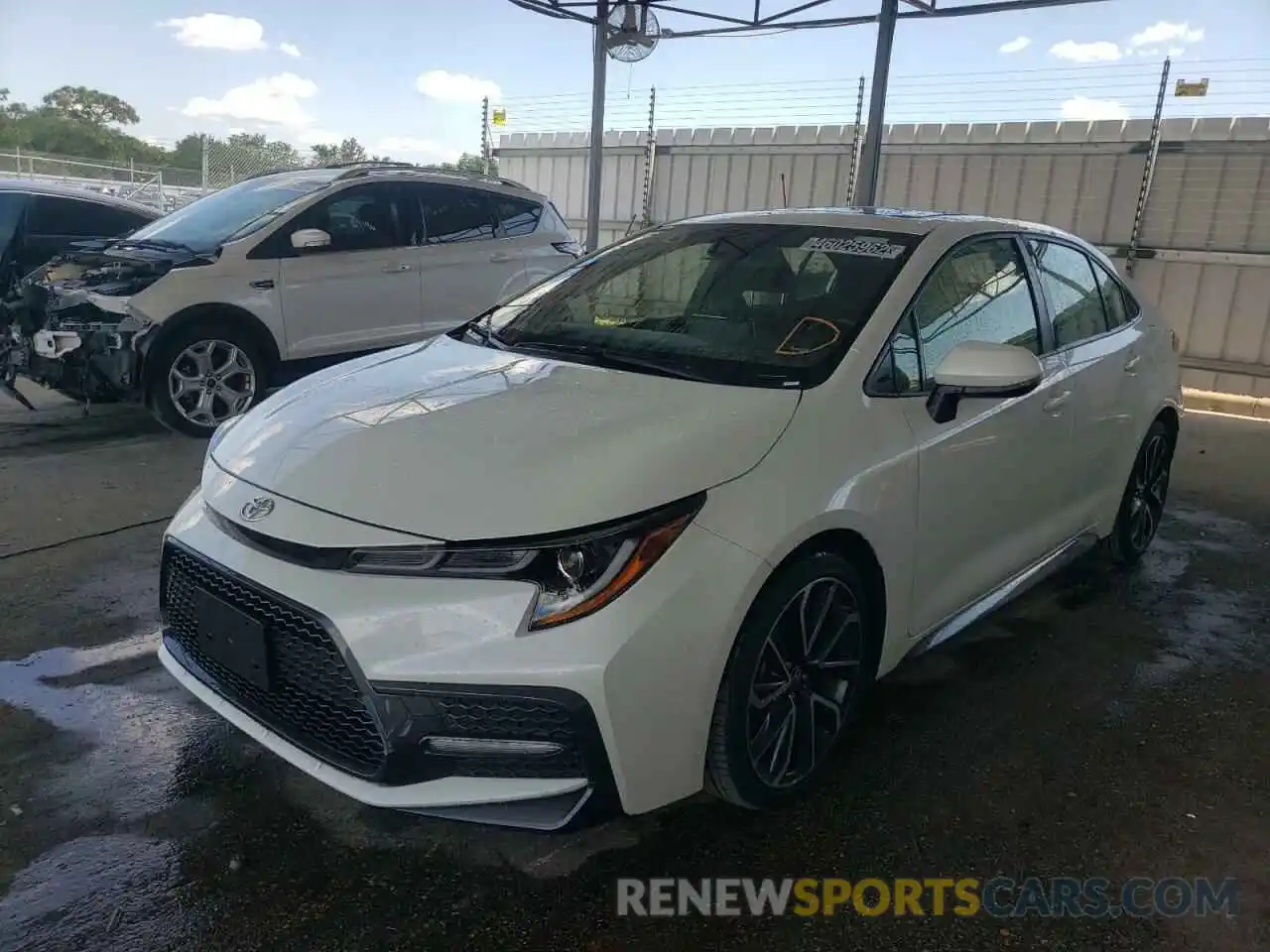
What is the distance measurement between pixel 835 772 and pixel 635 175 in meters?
10.8

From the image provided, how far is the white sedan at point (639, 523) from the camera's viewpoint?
6.54ft

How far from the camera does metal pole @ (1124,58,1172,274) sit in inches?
362

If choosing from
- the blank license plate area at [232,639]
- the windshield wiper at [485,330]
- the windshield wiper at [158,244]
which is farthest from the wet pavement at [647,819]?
the windshield wiper at [158,244]

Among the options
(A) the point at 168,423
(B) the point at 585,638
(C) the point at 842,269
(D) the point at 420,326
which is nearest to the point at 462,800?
(B) the point at 585,638

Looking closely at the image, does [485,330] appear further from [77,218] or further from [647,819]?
[77,218]

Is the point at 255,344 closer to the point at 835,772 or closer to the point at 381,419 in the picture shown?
the point at 381,419

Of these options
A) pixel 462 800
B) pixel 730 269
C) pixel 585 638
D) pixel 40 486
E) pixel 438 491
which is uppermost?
pixel 730 269

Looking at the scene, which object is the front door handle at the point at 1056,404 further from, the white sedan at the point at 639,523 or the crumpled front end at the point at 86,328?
the crumpled front end at the point at 86,328

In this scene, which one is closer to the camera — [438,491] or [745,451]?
[438,491]

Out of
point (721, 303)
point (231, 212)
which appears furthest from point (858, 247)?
point (231, 212)

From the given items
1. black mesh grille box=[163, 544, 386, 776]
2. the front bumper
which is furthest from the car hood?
black mesh grille box=[163, 544, 386, 776]

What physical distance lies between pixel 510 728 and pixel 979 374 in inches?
62.2

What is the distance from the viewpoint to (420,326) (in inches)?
270

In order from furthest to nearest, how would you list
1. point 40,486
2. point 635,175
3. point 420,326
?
point 635,175
point 420,326
point 40,486
